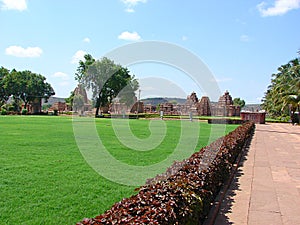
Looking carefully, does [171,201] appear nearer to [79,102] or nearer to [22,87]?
[79,102]

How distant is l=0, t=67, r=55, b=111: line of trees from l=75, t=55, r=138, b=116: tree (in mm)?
8124

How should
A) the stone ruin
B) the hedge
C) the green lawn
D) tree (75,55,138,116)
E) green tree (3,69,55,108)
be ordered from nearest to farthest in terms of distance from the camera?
the hedge < the green lawn < tree (75,55,138,116) < green tree (3,69,55,108) < the stone ruin

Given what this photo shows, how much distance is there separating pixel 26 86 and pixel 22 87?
637 mm

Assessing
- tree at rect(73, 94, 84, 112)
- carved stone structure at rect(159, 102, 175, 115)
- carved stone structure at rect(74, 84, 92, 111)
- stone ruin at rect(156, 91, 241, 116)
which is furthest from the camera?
carved stone structure at rect(159, 102, 175, 115)

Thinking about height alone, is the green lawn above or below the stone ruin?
below

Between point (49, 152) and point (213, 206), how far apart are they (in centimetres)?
465

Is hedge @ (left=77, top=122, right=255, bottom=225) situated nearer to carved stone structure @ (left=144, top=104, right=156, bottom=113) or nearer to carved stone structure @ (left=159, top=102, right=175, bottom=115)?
carved stone structure @ (left=159, top=102, right=175, bottom=115)

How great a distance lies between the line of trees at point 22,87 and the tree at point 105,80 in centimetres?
812

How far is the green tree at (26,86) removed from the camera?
137 ft

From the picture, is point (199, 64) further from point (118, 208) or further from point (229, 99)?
point (229, 99)

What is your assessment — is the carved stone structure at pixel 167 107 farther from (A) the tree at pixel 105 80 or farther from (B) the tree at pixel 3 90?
(B) the tree at pixel 3 90

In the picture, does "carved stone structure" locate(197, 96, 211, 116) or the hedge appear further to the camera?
"carved stone structure" locate(197, 96, 211, 116)

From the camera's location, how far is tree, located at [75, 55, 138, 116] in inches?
1387

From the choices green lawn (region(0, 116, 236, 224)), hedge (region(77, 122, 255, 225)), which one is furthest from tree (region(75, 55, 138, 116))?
hedge (region(77, 122, 255, 225))
